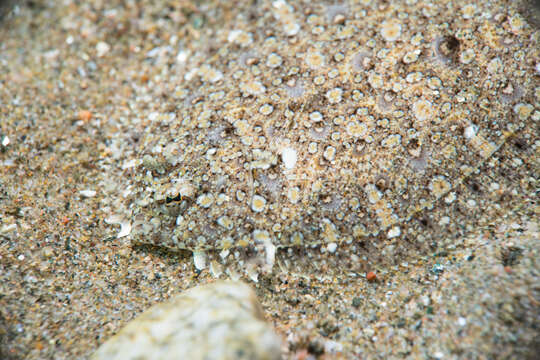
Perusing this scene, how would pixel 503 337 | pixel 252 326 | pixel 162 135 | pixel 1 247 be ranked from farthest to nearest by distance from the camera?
pixel 162 135 → pixel 1 247 → pixel 503 337 → pixel 252 326

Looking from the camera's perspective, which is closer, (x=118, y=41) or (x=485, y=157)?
(x=485, y=157)

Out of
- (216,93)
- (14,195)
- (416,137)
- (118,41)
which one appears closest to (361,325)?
(416,137)

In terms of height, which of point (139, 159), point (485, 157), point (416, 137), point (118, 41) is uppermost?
point (118, 41)

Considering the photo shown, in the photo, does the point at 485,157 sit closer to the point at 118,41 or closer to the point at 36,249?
the point at 36,249

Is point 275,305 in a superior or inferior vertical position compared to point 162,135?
inferior

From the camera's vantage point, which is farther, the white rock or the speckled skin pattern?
the speckled skin pattern
